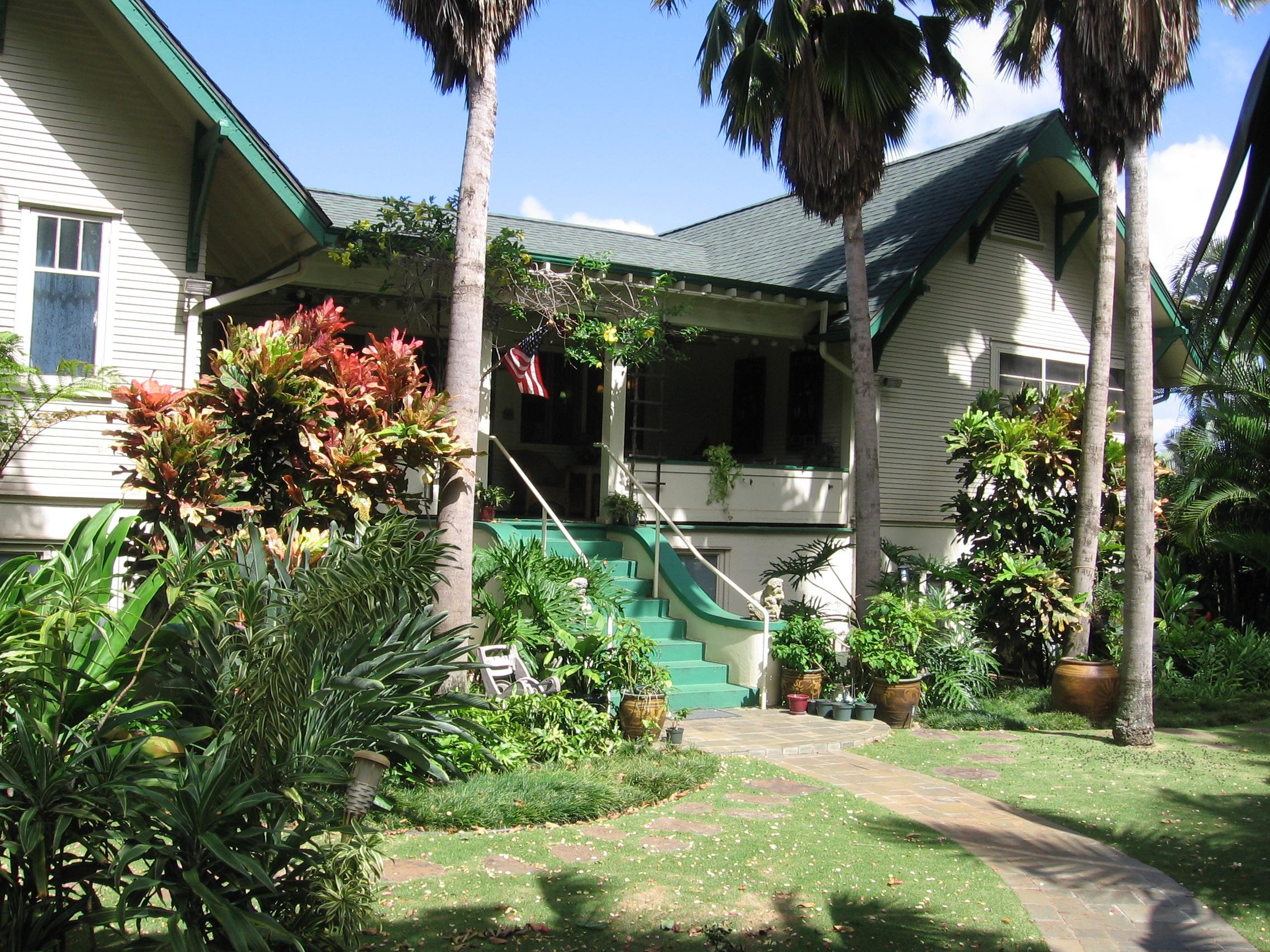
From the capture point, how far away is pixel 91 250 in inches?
425

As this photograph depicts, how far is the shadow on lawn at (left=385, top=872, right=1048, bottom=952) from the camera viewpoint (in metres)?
5.00

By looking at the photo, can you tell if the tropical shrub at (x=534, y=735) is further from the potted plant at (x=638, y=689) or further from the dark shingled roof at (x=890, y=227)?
the dark shingled roof at (x=890, y=227)

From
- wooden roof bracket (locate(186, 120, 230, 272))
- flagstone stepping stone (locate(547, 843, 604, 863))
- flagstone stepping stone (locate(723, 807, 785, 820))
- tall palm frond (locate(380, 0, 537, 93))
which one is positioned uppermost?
tall palm frond (locate(380, 0, 537, 93))

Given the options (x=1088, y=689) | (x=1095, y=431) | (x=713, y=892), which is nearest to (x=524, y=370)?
(x=1095, y=431)

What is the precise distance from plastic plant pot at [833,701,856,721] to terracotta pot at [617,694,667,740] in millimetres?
2437

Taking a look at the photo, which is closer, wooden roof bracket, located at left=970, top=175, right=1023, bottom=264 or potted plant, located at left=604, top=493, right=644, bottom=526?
potted plant, located at left=604, top=493, right=644, bottom=526

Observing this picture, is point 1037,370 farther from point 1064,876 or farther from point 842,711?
point 1064,876

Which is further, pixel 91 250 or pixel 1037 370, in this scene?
pixel 1037 370

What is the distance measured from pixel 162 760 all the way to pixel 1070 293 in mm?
16260

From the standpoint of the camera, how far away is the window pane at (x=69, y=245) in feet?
35.1

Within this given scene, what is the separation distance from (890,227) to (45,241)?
1151cm

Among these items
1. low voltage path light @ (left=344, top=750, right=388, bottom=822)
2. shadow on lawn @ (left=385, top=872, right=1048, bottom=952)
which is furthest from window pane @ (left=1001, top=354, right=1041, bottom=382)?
low voltage path light @ (left=344, top=750, right=388, bottom=822)

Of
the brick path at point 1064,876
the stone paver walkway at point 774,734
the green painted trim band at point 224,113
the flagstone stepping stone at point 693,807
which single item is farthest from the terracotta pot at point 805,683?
the green painted trim band at point 224,113

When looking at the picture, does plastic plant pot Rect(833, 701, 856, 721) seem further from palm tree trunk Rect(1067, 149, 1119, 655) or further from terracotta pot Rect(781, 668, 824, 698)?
palm tree trunk Rect(1067, 149, 1119, 655)
